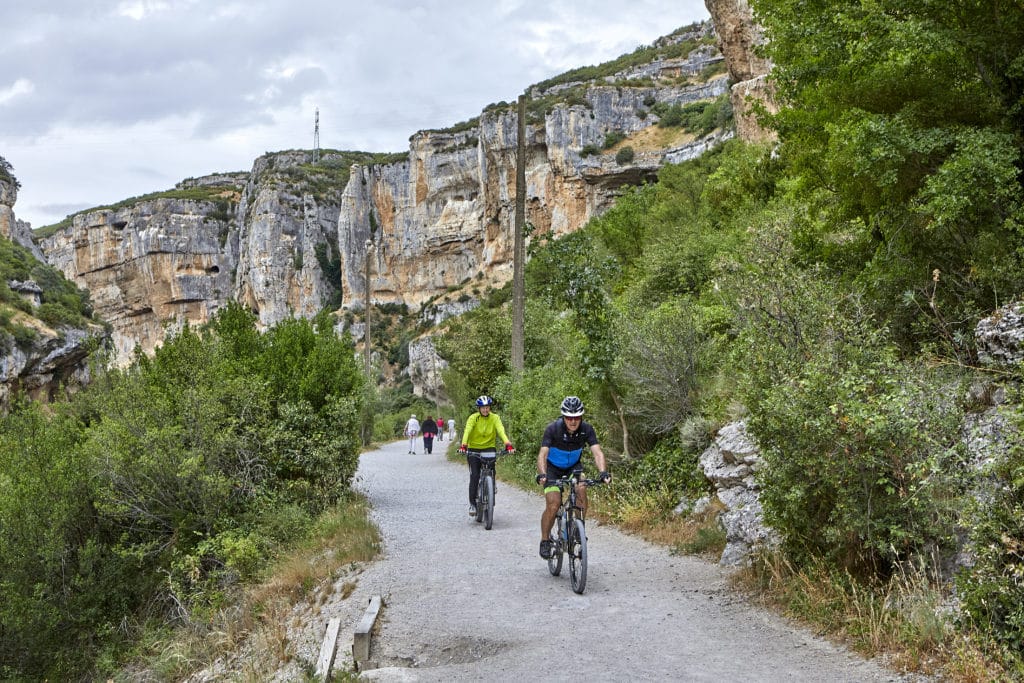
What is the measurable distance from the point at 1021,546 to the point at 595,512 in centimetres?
784

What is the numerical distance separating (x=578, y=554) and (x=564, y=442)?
1151mm

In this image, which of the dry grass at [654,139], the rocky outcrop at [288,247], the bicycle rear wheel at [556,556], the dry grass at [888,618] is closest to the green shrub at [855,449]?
the dry grass at [888,618]

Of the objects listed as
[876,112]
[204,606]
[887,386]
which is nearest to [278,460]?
[204,606]

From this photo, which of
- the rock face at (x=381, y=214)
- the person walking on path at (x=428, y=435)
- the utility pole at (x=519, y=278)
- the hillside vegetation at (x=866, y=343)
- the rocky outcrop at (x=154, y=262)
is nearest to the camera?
the hillside vegetation at (x=866, y=343)

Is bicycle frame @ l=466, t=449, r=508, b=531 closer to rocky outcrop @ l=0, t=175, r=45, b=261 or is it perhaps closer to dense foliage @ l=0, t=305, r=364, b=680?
dense foliage @ l=0, t=305, r=364, b=680

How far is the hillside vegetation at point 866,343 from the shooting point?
17.0 feet

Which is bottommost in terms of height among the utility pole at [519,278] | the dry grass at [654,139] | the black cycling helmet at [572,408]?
the black cycling helmet at [572,408]

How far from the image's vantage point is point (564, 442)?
7.79m

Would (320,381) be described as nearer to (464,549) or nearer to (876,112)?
(464,549)

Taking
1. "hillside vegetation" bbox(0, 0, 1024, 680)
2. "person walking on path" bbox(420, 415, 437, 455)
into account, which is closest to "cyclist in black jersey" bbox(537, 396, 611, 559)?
"hillside vegetation" bbox(0, 0, 1024, 680)

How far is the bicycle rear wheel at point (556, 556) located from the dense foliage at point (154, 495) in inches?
179

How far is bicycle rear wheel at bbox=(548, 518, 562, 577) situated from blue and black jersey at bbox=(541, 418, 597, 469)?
619mm

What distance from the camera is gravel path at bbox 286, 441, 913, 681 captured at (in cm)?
A: 527

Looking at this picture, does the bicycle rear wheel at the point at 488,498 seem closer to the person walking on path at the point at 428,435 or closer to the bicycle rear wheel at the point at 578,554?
the bicycle rear wheel at the point at 578,554
